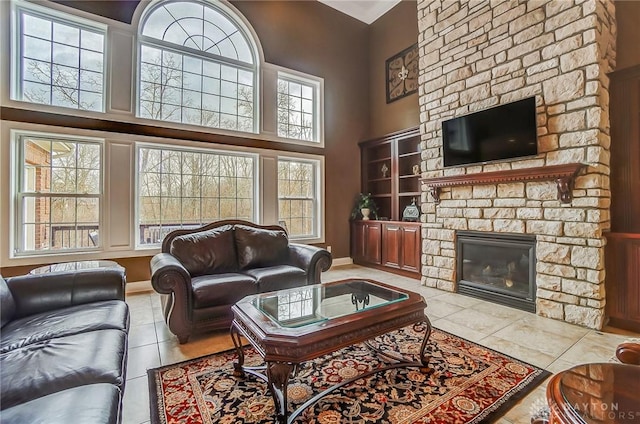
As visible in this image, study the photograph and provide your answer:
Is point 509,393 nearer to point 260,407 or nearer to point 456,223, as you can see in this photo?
point 260,407

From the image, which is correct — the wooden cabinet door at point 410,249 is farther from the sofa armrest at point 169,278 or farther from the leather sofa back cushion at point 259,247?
the sofa armrest at point 169,278

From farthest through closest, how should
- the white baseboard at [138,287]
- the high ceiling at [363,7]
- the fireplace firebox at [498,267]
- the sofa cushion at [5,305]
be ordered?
the high ceiling at [363,7]
the white baseboard at [138,287]
the fireplace firebox at [498,267]
the sofa cushion at [5,305]

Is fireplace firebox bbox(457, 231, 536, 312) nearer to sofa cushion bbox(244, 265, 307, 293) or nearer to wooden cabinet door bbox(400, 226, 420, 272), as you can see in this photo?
wooden cabinet door bbox(400, 226, 420, 272)

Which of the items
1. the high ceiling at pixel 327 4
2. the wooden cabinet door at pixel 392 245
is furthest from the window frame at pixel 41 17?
the wooden cabinet door at pixel 392 245

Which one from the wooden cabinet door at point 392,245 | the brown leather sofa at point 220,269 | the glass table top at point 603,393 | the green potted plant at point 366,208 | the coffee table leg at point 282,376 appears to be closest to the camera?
the glass table top at point 603,393

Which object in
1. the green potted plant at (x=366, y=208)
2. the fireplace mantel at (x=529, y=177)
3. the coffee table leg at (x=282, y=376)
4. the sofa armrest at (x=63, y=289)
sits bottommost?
the coffee table leg at (x=282, y=376)

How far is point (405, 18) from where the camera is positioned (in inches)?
213

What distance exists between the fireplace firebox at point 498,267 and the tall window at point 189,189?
3.36 meters

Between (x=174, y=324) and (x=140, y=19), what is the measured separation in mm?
4230

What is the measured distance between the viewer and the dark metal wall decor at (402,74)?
525 cm

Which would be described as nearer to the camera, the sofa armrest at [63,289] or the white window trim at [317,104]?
the sofa armrest at [63,289]

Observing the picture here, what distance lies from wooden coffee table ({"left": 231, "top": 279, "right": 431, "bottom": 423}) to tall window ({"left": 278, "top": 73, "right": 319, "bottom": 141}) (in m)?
3.80

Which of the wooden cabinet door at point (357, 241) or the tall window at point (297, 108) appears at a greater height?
the tall window at point (297, 108)

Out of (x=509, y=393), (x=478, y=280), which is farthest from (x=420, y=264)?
(x=509, y=393)
